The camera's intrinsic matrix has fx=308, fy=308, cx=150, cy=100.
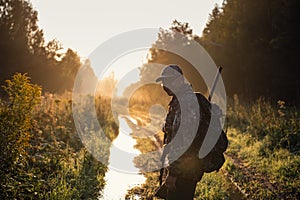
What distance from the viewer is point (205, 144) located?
14.1 feet

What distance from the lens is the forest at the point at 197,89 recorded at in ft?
17.8

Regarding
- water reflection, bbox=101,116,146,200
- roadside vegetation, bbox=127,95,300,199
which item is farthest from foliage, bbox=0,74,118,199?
roadside vegetation, bbox=127,95,300,199

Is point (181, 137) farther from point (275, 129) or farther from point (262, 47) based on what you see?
point (262, 47)

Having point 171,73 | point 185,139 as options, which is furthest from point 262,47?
point 185,139

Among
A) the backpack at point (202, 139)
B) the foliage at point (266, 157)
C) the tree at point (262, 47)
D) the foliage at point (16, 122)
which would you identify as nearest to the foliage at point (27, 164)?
the foliage at point (16, 122)

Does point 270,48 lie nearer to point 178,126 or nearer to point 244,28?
point 244,28

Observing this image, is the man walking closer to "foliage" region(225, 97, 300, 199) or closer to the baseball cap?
the baseball cap

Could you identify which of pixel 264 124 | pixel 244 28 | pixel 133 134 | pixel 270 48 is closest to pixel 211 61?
pixel 244 28

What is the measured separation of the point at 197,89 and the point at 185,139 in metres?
28.0

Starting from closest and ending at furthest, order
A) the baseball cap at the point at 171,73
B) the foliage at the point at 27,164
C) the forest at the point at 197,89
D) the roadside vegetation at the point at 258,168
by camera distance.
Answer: the baseball cap at the point at 171,73 → the foliage at the point at 27,164 → the forest at the point at 197,89 → the roadside vegetation at the point at 258,168

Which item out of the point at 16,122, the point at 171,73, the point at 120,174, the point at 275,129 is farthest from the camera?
the point at 275,129

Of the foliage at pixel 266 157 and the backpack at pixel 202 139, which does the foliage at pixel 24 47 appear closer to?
the foliage at pixel 266 157

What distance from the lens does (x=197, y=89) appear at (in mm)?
31828

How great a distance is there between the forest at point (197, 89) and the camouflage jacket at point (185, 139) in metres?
2.55
